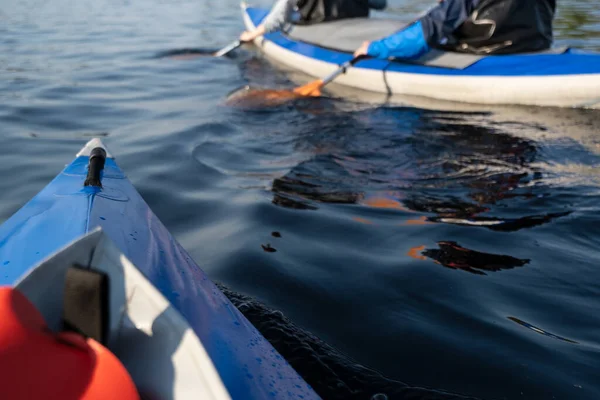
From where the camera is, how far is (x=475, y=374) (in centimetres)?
203

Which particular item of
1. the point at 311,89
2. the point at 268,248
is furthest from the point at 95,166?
the point at 311,89

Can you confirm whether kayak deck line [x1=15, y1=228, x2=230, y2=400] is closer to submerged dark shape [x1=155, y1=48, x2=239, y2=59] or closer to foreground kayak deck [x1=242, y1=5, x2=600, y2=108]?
foreground kayak deck [x1=242, y1=5, x2=600, y2=108]

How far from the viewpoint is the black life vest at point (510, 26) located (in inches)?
209

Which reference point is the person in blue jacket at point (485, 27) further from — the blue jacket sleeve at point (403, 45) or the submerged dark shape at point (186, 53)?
the submerged dark shape at point (186, 53)

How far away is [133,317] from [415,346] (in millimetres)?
1254

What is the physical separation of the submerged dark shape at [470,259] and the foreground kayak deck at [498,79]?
298 cm

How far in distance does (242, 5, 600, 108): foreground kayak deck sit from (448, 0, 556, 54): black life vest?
0.14m

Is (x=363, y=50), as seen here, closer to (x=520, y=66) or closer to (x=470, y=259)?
(x=520, y=66)

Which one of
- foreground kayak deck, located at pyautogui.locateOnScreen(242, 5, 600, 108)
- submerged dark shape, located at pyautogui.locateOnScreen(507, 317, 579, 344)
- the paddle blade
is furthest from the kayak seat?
the paddle blade

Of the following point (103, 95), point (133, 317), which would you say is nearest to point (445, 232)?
point (133, 317)

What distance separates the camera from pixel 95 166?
2.33 meters

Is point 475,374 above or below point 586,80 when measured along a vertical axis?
below

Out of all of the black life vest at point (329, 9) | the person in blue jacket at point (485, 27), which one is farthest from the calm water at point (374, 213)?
the black life vest at point (329, 9)

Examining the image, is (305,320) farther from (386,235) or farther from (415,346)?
(386,235)
